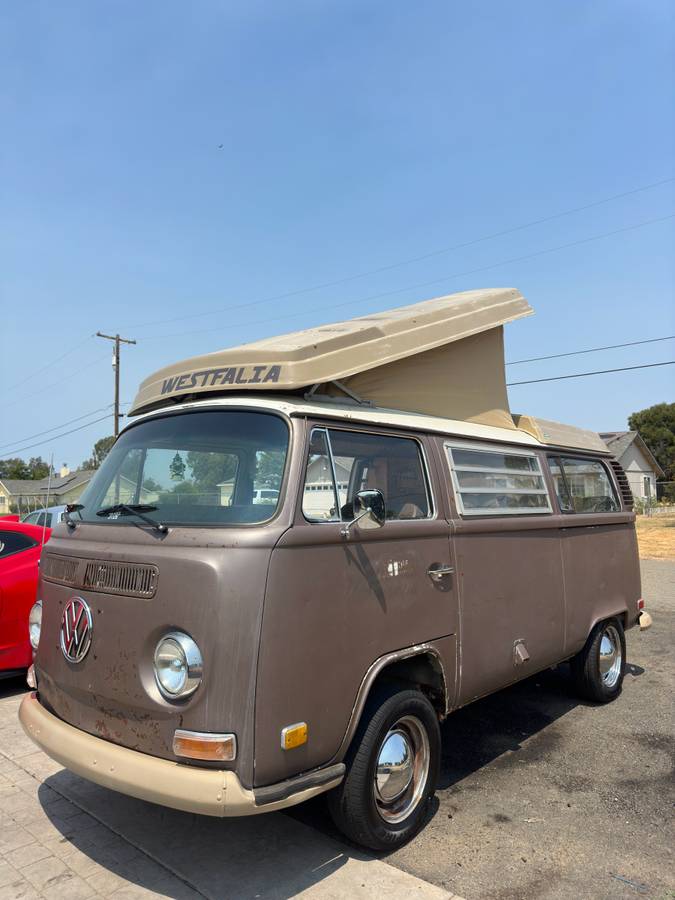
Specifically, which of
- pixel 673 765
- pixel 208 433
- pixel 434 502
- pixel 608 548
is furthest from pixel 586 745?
pixel 208 433

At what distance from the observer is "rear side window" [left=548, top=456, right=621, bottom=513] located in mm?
5602

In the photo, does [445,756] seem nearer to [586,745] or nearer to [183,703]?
[586,745]

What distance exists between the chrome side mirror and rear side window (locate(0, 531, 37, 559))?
4343 millimetres

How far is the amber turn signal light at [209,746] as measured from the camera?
8.93 feet

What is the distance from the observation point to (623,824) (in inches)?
151

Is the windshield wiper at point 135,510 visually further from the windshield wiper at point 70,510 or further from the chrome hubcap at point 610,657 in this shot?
the chrome hubcap at point 610,657

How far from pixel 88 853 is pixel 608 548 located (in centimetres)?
475

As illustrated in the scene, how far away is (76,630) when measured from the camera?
331cm

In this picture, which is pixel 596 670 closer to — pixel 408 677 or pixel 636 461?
pixel 408 677

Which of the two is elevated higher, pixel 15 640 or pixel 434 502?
pixel 434 502

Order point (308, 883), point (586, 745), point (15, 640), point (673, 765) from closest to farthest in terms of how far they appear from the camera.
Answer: point (308, 883), point (673, 765), point (586, 745), point (15, 640)

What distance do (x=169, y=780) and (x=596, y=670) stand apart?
436cm

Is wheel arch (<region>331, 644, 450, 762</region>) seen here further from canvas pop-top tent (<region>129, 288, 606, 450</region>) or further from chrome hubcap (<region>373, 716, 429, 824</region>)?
canvas pop-top tent (<region>129, 288, 606, 450</region>)

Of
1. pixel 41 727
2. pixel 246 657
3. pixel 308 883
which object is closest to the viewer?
pixel 246 657
